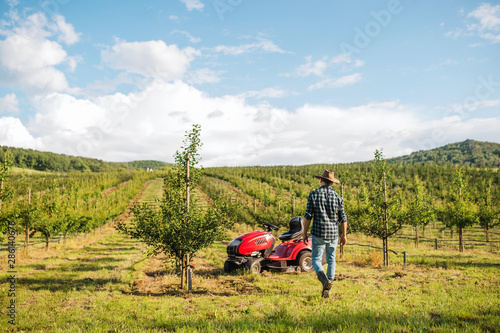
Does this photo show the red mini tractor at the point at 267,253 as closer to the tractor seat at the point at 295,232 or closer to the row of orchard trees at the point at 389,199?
the tractor seat at the point at 295,232

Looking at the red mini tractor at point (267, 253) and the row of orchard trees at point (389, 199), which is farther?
the row of orchard trees at point (389, 199)

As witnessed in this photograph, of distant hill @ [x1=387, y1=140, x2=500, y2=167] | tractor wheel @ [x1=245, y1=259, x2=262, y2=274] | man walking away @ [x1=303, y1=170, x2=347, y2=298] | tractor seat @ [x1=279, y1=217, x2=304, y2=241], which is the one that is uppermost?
distant hill @ [x1=387, y1=140, x2=500, y2=167]

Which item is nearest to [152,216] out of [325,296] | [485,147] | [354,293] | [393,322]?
[325,296]

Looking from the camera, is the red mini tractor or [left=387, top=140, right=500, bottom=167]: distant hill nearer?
the red mini tractor

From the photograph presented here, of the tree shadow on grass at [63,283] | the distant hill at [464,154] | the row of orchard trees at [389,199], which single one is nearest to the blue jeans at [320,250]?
the tree shadow on grass at [63,283]

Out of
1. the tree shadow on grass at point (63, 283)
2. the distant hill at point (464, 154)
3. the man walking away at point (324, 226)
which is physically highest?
the distant hill at point (464, 154)

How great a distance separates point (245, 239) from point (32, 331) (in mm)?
5567

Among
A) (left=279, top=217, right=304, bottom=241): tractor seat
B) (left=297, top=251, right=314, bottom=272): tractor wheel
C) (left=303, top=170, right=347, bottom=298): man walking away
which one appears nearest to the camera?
(left=303, top=170, right=347, bottom=298): man walking away

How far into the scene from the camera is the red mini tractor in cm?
880

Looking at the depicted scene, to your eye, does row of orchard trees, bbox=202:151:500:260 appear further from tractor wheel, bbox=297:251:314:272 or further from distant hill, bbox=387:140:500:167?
distant hill, bbox=387:140:500:167

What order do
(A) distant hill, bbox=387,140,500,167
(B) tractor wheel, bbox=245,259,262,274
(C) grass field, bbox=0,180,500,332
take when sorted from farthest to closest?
(A) distant hill, bbox=387,140,500,167 < (B) tractor wheel, bbox=245,259,262,274 < (C) grass field, bbox=0,180,500,332

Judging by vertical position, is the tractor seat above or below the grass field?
above

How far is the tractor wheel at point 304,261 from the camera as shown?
9.05 metres

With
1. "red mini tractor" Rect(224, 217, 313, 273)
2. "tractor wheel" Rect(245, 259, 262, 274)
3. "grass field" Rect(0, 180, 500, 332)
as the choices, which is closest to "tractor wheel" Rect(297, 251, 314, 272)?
"red mini tractor" Rect(224, 217, 313, 273)
